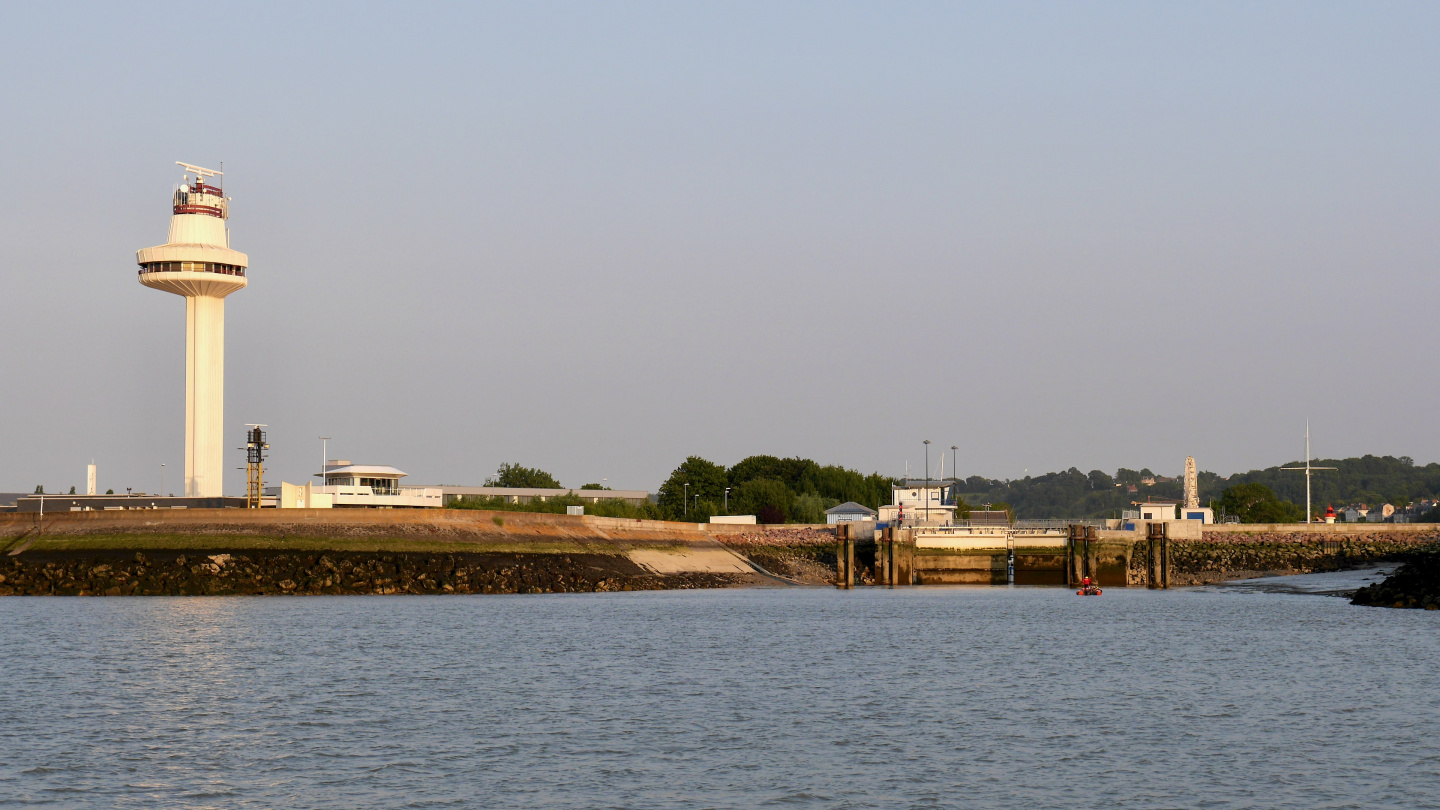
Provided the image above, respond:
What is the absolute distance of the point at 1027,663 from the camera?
164 ft

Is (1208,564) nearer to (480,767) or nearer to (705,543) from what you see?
(705,543)

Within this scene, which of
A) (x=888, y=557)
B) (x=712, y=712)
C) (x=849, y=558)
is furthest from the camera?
(x=888, y=557)

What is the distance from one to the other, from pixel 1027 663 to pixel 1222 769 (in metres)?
21.5

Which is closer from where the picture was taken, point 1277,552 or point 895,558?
point 895,558

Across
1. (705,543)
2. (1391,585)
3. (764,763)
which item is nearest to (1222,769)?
(764,763)

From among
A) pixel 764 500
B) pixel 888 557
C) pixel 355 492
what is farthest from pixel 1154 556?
pixel 764 500

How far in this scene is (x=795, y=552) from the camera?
128 m

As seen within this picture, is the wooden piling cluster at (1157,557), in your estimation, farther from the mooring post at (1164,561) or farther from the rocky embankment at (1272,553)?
the rocky embankment at (1272,553)

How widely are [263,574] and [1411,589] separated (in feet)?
230

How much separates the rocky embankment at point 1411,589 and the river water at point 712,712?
4.99m

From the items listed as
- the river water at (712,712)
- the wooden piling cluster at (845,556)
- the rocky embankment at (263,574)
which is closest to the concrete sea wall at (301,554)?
the rocky embankment at (263,574)

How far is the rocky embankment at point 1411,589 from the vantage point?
7388 centimetres

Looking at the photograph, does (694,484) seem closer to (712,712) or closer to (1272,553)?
(1272,553)

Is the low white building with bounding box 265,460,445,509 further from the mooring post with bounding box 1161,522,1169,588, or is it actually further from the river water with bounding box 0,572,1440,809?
the mooring post with bounding box 1161,522,1169,588
